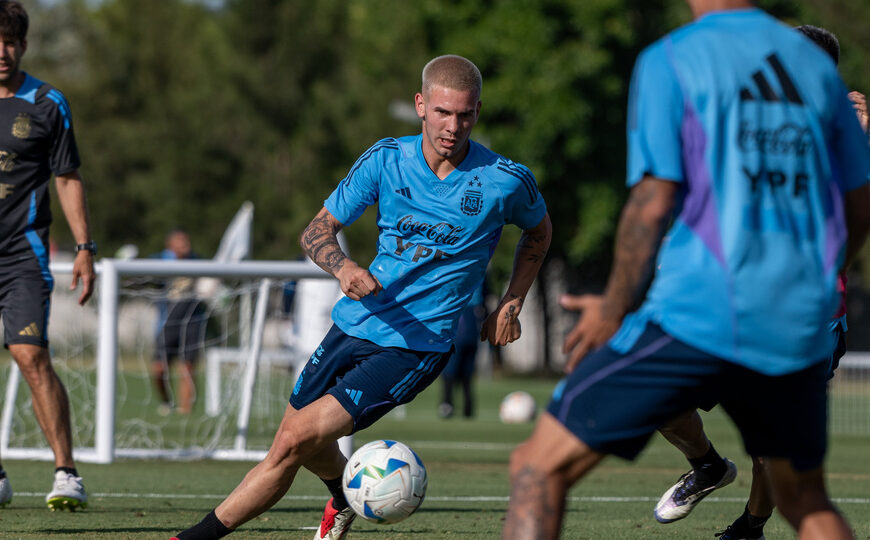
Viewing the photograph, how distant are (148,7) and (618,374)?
47.0 m

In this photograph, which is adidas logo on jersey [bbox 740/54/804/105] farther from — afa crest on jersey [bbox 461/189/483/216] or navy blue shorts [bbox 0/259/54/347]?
navy blue shorts [bbox 0/259/54/347]

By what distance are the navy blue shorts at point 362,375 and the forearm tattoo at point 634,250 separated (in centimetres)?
193

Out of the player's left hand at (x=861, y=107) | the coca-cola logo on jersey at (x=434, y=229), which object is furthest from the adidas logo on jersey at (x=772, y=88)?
the player's left hand at (x=861, y=107)

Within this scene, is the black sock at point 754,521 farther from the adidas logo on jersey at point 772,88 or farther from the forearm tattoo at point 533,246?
the adidas logo on jersey at point 772,88

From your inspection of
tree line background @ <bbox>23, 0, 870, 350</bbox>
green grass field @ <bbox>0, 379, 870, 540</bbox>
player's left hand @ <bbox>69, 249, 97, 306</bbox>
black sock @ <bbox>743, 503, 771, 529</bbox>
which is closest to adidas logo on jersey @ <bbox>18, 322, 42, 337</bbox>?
player's left hand @ <bbox>69, 249, 97, 306</bbox>

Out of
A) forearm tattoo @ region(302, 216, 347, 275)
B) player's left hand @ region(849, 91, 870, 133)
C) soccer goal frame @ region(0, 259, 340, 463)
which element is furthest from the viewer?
soccer goal frame @ region(0, 259, 340, 463)

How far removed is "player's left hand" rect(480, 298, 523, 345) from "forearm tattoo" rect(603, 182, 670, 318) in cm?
177

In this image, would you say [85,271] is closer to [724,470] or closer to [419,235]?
[419,235]

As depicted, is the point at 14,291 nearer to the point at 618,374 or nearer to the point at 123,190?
the point at 618,374

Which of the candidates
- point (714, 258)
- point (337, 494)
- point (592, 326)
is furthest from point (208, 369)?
point (714, 258)

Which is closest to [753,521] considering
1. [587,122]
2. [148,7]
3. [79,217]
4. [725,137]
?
[725,137]

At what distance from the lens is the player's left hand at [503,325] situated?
540 cm

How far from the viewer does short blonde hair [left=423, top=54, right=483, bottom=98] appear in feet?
17.7

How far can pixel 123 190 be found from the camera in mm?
47344
